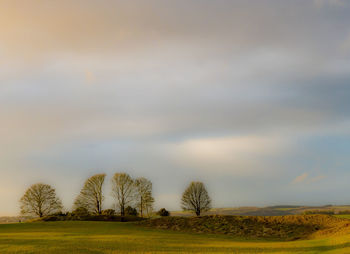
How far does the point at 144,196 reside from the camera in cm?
8612

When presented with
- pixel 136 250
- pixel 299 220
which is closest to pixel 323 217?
pixel 299 220

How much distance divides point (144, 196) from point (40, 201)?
1087 inches

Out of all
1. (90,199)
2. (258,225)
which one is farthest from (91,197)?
(258,225)

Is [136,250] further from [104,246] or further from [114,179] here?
[114,179]

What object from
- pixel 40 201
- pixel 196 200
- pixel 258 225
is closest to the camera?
pixel 258 225

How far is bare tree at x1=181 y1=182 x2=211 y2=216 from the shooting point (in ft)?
288

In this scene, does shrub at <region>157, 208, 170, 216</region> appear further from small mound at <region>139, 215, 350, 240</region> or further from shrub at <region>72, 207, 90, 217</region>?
small mound at <region>139, 215, 350, 240</region>

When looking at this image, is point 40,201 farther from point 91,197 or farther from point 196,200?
point 196,200

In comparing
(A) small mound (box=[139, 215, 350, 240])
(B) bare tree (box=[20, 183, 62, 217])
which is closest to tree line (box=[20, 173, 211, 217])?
(B) bare tree (box=[20, 183, 62, 217])

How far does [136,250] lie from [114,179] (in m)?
52.9

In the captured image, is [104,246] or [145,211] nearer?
[104,246]

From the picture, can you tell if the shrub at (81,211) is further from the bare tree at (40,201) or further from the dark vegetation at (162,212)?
the dark vegetation at (162,212)

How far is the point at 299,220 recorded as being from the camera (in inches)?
2221

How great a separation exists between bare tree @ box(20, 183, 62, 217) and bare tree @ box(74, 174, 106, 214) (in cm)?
578
